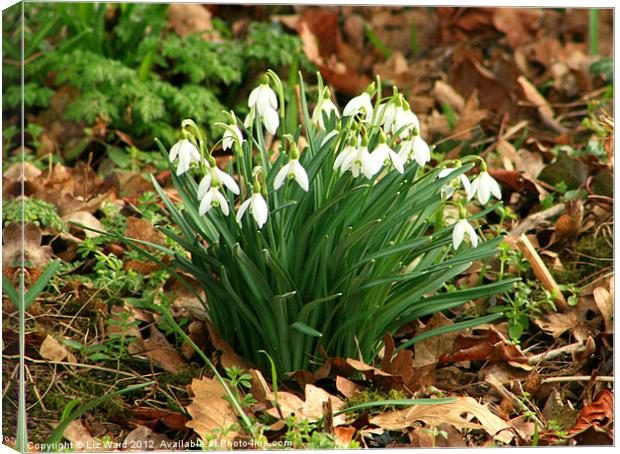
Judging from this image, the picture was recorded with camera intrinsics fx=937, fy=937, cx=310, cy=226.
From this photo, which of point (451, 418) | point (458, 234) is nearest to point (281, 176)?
point (458, 234)

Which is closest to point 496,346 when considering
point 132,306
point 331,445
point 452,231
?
point 452,231

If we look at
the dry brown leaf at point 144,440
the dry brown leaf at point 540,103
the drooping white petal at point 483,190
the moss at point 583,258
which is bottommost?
the dry brown leaf at point 144,440

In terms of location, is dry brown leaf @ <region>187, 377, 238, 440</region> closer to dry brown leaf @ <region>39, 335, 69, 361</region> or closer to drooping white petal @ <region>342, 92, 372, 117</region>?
dry brown leaf @ <region>39, 335, 69, 361</region>

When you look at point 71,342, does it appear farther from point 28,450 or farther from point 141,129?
point 141,129

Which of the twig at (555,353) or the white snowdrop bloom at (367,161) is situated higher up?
the white snowdrop bloom at (367,161)

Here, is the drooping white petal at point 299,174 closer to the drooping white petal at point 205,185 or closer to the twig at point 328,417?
the drooping white petal at point 205,185

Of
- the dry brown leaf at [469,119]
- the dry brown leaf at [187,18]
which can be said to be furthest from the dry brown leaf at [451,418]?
the dry brown leaf at [187,18]

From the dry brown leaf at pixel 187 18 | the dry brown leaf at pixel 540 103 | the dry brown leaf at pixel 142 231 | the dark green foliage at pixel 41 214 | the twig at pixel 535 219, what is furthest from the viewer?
the dry brown leaf at pixel 187 18
